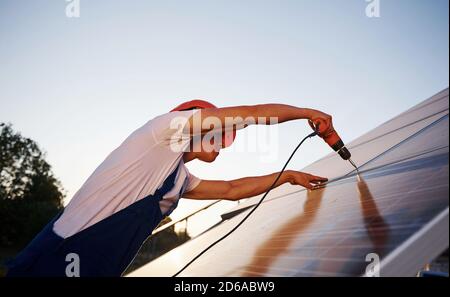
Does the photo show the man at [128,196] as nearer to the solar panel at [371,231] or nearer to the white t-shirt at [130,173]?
the white t-shirt at [130,173]

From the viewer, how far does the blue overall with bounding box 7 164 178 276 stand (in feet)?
4.86

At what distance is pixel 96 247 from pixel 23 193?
183ft

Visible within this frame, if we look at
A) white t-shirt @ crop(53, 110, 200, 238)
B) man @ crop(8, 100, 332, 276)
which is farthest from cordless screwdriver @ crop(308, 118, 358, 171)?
white t-shirt @ crop(53, 110, 200, 238)

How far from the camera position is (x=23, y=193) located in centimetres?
4834

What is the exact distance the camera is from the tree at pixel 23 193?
43.2 meters

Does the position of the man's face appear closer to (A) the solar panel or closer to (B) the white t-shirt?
(B) the white t-shirt

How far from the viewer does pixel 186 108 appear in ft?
6.71

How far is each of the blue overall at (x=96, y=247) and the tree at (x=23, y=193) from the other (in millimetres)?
44522

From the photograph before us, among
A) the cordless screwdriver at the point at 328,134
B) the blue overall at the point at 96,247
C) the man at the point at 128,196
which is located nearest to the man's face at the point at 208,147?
the man at the point at 128,196

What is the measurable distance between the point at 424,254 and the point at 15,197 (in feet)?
184

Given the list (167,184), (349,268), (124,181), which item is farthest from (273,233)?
(349,268)

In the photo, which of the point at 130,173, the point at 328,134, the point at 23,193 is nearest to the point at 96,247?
the point at 130,173
